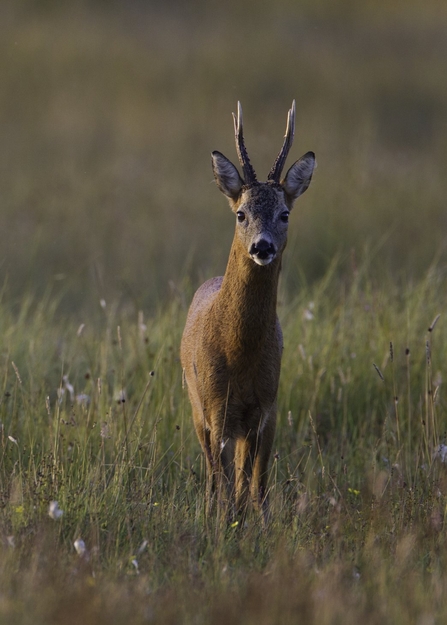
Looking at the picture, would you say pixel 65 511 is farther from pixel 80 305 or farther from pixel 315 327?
pixel 80 305

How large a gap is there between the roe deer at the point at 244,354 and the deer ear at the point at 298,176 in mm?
88

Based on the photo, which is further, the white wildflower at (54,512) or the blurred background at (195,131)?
the blurred background at (195,131)

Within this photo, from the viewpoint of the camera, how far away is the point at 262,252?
5.43 m

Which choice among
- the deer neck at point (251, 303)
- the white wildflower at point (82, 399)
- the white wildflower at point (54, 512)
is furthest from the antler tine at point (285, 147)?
the white wildflower at point (54, 512)

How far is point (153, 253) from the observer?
13922 millimetres

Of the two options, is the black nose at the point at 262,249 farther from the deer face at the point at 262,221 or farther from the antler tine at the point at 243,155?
the antler tine at the point at 243,155

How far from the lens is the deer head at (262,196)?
555 centimetres

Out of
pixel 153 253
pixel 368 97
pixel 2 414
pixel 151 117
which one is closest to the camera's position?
pixel 2 414

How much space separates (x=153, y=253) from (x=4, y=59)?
9403 mm

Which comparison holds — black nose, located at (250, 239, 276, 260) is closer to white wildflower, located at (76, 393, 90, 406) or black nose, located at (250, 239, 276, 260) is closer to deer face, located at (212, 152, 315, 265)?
deer face, located at (212, 152, 315, 265)

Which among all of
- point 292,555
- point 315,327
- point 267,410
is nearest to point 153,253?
point 315,327

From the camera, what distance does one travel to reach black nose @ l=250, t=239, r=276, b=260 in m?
5.43

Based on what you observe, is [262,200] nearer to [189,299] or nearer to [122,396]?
[122,396]

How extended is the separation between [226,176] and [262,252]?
2.54 ft
